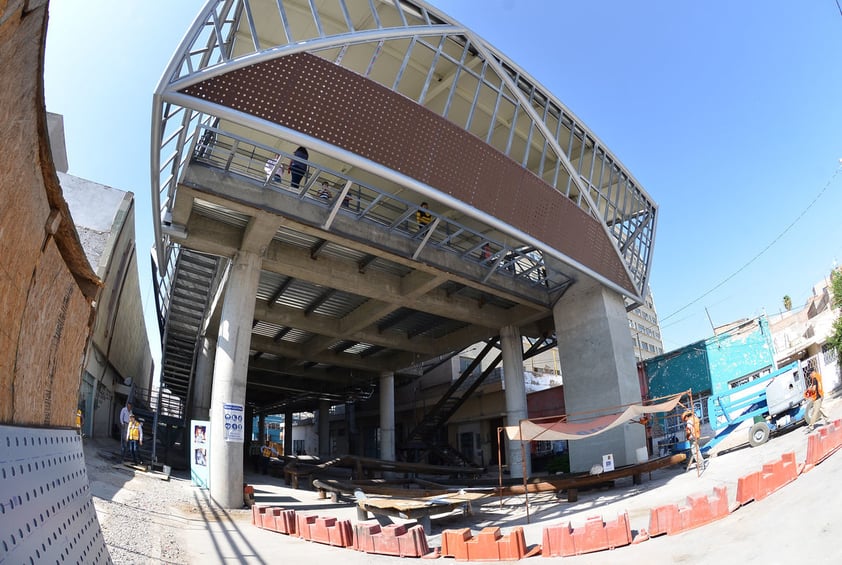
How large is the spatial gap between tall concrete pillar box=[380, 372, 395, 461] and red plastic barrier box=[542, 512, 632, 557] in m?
24.2

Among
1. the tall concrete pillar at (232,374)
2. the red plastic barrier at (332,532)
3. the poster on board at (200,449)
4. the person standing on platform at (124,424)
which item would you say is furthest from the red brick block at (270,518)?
the person standing on platform at (124,424)

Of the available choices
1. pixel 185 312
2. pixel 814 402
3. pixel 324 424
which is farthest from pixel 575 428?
pixel 324 424

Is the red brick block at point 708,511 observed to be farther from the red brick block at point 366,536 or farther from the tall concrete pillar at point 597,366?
the tall concrete pillar at point 597,366

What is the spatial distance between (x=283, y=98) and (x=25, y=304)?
10458 mm

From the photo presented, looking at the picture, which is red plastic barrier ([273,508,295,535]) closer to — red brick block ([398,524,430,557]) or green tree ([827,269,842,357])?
red brick block ([398,524,430,557])

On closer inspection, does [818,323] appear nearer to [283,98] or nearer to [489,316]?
[489,316]

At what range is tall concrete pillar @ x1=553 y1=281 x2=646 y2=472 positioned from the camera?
19.2 m

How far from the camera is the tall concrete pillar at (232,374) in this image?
14.6m

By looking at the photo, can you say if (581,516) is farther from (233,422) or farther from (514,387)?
(514,387)

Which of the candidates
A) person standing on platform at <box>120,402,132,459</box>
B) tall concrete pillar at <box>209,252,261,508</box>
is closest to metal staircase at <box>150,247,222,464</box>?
person standing on platform at <box>120,402,132,459</box>

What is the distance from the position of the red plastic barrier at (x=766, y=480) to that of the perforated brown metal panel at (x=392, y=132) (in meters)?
10.0

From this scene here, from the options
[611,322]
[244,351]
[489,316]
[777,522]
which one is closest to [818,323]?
[611,322]

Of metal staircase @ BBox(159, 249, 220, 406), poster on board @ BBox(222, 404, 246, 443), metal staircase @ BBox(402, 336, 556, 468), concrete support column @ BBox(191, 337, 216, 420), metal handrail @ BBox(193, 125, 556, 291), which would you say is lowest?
metal staircase @ BBox(402, 336, 556, 468)

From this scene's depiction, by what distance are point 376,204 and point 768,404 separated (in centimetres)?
1440
